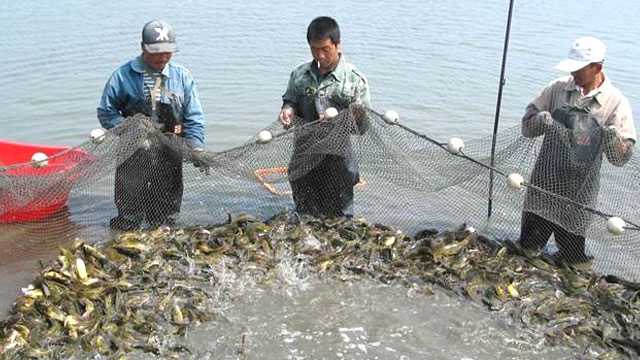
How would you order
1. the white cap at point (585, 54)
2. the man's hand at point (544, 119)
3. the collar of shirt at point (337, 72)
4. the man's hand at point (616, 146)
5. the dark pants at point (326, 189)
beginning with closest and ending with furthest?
the white cap at point (585, 54) < the man's hand at point (616, 146) < the man's hand at point (544, 119) < the collar of shirt at point (337, 72) < the dark pants at point (326, 189)

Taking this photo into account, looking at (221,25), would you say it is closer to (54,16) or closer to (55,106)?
(54,16)

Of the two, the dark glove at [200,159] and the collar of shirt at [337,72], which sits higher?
the collar of shirt at [337,72]

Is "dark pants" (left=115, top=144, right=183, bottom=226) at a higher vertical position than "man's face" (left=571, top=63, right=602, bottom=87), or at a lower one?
lower

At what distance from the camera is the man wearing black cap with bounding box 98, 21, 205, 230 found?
20.2 feet

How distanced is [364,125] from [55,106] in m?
7.37

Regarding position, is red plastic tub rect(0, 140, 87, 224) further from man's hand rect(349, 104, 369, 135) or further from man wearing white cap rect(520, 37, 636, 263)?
man wearing white cap rect(520, 37, 636, 263)

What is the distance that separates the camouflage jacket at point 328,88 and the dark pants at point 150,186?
1.32 metres

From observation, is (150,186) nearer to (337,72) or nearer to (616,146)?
(337,72)

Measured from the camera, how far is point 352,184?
6543 millimetres

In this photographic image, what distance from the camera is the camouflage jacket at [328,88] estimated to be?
609 cm

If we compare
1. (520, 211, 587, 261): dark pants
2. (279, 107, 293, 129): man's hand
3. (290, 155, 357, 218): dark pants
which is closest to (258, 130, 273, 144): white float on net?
(279, 107, 293, 129): man's hand

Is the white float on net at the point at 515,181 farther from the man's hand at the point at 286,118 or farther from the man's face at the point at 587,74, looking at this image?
the man's hand at the point at 286,118

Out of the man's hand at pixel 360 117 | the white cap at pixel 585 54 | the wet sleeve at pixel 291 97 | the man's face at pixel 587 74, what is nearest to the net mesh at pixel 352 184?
the man's hand at pixel 360 117

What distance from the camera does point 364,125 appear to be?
6.21 metres
